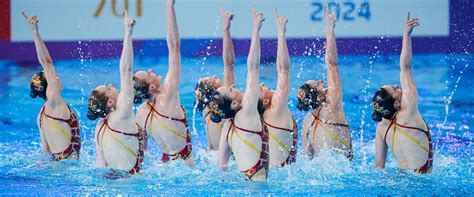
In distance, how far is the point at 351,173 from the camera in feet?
20.7

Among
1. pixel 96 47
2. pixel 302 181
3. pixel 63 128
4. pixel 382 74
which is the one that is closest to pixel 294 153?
pixel 302 181

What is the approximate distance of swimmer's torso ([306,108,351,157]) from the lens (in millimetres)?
6434

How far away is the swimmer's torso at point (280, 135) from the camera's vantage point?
241 inches

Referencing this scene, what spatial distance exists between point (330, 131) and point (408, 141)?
689mm

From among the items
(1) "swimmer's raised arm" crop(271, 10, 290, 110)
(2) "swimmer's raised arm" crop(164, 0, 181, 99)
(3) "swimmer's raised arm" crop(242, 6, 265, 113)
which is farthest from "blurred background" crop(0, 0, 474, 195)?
(3) "swimmer's raised arm" crop(242, 6, 265, 113)

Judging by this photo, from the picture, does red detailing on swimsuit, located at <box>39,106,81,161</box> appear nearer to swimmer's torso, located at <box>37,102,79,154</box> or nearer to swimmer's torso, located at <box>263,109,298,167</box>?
swimmer's torso, located at <box>37,102,79,154</box>

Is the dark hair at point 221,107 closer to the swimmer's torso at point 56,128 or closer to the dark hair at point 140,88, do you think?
the dark hair at point 140,88

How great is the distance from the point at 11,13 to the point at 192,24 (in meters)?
2.81

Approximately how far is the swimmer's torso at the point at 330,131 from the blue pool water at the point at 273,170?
0.11 m

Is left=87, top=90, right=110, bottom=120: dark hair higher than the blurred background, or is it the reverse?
the blurred background

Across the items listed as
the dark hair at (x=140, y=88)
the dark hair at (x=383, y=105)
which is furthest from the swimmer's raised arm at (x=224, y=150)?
the dark hair at (x=383, y=105)

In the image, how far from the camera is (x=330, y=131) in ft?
21.1

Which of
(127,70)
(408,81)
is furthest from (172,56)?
(408,81)

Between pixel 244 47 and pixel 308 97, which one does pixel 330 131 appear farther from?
pixel 244 47
